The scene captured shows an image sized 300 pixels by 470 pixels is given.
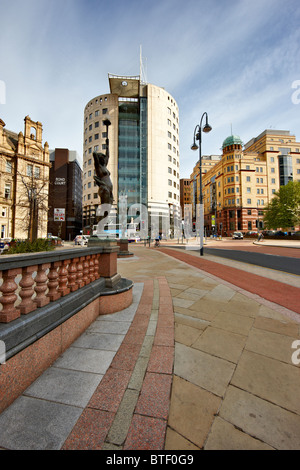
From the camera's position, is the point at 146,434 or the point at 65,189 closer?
the point at 146,434

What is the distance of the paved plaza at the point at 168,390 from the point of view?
50.5 inches

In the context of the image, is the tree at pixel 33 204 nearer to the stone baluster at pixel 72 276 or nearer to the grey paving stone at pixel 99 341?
the stone baluster at pixel 72 276

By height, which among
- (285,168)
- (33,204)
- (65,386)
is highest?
(285,168)

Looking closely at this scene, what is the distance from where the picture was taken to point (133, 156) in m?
45.6

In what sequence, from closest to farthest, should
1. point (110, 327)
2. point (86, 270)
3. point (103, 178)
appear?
1. point (110, 327)
2. point (86, 270)
3. point (103, 178)

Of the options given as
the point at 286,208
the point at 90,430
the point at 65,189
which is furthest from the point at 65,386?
the point at 65,189

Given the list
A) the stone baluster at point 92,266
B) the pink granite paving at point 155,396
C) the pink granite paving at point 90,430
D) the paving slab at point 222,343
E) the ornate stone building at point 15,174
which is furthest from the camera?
the ornate stone building at point 15,174

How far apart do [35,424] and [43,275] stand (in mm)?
1289

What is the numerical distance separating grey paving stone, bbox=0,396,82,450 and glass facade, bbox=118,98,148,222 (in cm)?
4331

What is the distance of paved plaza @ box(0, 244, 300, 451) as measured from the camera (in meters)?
1.28

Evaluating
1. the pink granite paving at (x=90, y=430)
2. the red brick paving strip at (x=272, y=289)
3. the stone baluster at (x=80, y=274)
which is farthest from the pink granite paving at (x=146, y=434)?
the red brick paving strip at (x=272, y=289)

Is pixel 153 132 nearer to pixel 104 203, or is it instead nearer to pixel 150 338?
pixel 104 203

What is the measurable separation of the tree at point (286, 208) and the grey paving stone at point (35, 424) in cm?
4220

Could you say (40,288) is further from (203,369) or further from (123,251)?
(123,251)
